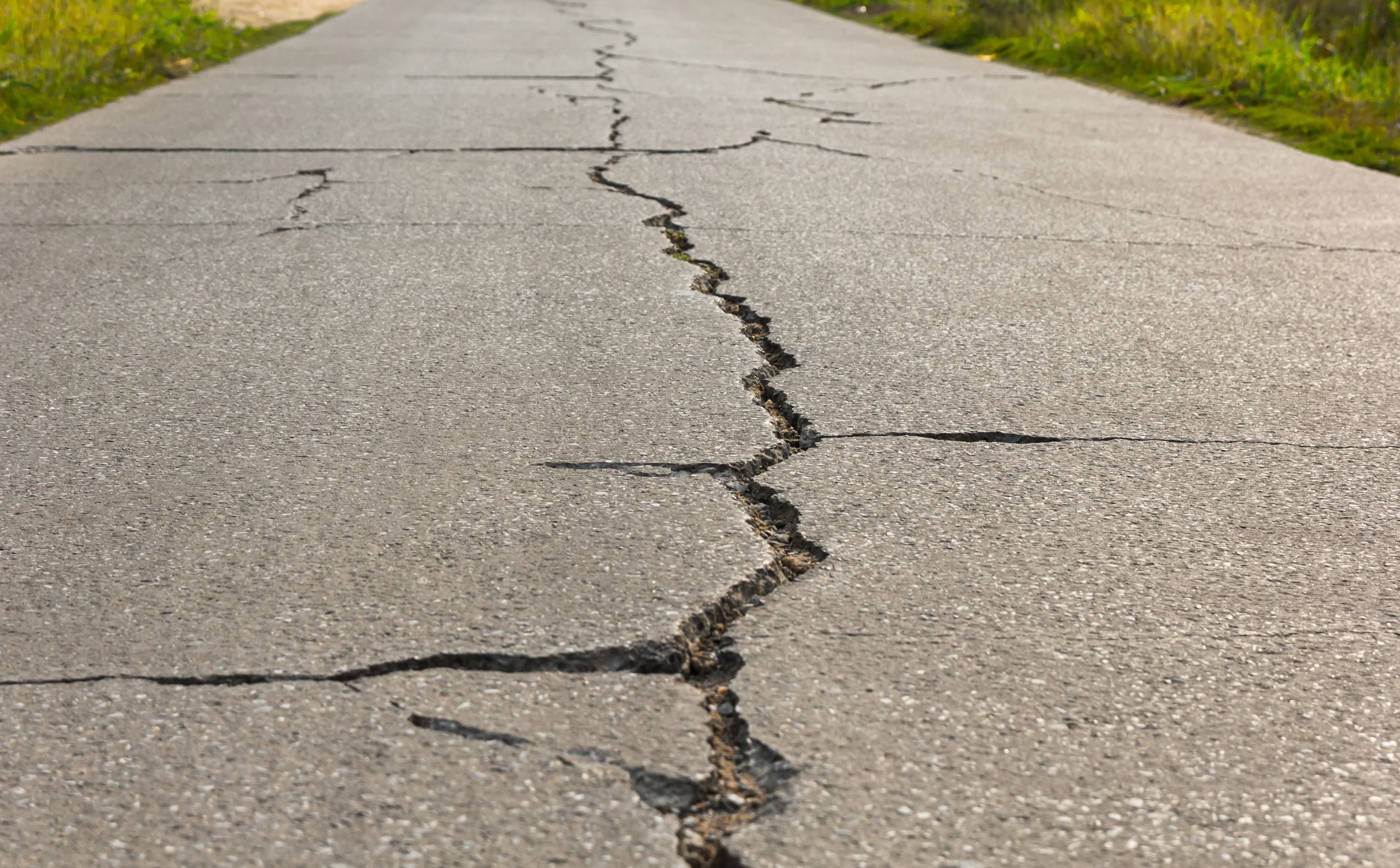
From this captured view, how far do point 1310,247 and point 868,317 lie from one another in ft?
7.27

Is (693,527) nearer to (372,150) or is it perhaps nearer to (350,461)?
(350,461)

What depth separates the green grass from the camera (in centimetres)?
866

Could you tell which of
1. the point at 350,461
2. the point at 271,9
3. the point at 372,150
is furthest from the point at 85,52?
the point at 271,9

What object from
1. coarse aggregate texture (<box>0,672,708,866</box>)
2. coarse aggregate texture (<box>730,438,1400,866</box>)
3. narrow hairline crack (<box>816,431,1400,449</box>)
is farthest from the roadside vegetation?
coarse aggregate texture (<box>0,672,708,866</box>)

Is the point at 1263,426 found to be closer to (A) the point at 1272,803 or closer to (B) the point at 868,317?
(B) the point at 868,317

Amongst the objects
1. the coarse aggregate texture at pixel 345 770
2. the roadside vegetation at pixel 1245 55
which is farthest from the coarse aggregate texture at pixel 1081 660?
the roadside vegetation at pixel 1245 55

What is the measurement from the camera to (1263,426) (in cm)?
352

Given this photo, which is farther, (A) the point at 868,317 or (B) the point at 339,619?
(A) the point at 868,317

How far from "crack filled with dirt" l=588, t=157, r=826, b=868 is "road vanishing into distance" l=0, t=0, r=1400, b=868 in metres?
0.01

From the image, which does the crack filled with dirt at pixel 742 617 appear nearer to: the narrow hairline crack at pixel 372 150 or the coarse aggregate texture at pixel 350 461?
the coarse aggregate texture at pixel 350 461

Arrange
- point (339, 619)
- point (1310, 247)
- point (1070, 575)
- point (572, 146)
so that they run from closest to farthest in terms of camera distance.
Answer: point (339, 619) → point (1070, 575) → point (1310, 247) → point (572, 146)

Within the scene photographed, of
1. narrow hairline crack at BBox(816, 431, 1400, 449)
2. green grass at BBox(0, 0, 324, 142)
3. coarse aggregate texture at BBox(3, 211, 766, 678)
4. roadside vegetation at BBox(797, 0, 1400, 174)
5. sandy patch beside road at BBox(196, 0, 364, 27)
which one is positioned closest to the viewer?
coarse aggregate texture at BBox(3, 211, 766, 678)

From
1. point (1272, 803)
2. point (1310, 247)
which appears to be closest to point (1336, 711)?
point (1272, 803)

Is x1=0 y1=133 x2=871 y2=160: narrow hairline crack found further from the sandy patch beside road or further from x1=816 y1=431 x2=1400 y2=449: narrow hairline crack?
the sandy patch beside road
